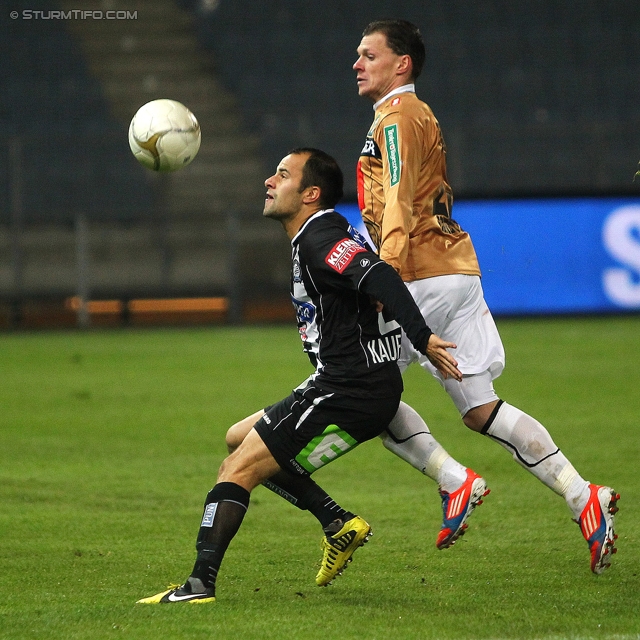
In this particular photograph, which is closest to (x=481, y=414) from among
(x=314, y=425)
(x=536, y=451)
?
(x=536, y=451)

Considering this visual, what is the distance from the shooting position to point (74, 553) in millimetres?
4828

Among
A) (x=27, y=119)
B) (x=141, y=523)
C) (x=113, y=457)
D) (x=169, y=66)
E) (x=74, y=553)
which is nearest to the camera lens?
(x=74, y=553)

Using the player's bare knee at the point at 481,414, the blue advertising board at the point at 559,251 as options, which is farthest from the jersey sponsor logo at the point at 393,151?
the blue advertising board at the point at 559,251

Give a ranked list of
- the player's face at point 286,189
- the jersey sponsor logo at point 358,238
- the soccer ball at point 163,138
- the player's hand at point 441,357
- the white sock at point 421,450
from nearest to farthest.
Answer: the player's hand at point 441,357 < the jersey sponsor logo at point 358,238 < the player's face at point 286,189 < the white sock at point 421,450 < the soccer ball at point 163,138

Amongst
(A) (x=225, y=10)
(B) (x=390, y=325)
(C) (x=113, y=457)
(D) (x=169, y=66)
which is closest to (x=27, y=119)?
(D) (x=169, y=66)

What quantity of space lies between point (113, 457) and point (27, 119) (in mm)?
14457

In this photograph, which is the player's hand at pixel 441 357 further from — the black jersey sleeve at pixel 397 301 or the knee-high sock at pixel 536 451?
the knee-high sock at pixel 536 451

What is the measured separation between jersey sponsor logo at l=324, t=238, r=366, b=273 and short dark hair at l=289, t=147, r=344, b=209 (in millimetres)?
310

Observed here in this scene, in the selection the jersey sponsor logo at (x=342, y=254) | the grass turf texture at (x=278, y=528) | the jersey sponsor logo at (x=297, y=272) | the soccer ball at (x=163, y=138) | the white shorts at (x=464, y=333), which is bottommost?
the grass turf texture at (x=278, y=528)

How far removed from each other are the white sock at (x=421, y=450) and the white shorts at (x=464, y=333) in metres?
0.18

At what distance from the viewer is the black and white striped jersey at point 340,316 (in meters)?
4.00

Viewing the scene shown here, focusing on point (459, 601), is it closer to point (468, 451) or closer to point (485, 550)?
point (485, 550)

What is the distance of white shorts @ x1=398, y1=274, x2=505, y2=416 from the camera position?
446 cm

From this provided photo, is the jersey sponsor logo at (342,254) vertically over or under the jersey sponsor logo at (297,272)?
over
